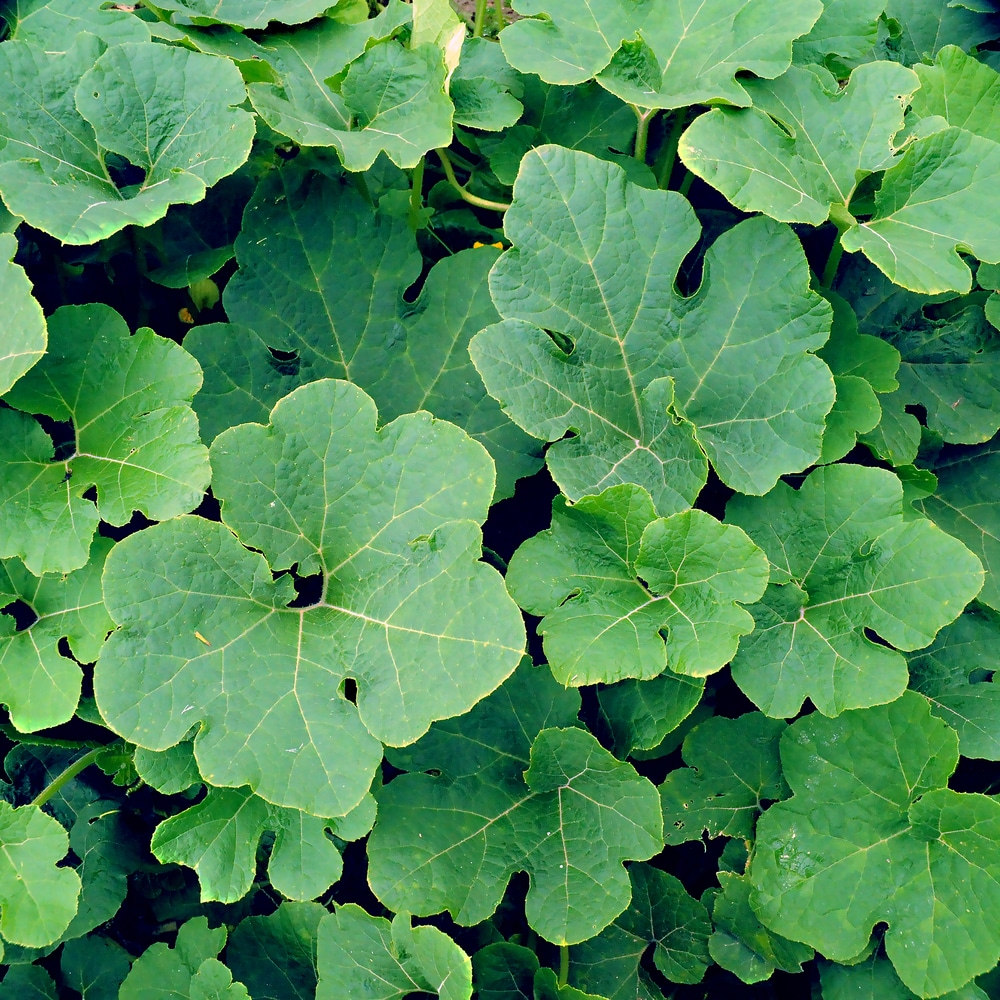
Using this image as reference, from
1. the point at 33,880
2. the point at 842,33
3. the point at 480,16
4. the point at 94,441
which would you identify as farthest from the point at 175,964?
the point at 842,33

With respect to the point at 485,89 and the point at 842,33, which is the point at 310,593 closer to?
the point at 485,89

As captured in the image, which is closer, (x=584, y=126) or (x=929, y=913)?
(x=929, y=913)

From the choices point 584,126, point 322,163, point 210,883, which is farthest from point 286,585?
point 584,126

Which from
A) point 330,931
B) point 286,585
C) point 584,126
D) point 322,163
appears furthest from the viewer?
point 584,126

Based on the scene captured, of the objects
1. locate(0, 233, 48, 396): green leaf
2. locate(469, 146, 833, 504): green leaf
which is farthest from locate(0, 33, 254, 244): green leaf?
locate(469, 146, 833, 504): green leaf

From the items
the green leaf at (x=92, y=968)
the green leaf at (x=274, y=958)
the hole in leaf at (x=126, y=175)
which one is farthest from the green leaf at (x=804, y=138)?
the green leaf at (x=92, y=968)

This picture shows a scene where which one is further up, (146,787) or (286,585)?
Answer: (286,585)

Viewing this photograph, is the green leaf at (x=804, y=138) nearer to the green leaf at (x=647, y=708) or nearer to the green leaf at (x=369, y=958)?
the green leaf at (x=647, y=708)

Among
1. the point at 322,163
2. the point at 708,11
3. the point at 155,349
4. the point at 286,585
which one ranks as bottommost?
the point at 286,585

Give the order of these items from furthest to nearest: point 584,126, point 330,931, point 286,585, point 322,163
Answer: point 584,126 → point 322,163 → point 330,931 → point 286,585

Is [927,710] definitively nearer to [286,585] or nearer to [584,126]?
[286,585]
